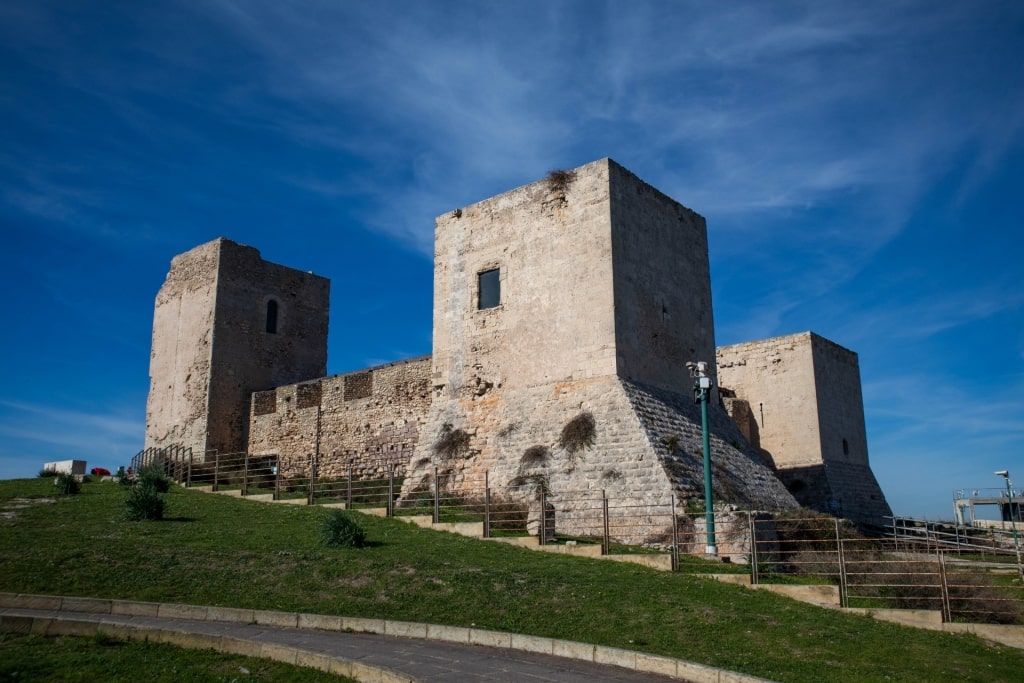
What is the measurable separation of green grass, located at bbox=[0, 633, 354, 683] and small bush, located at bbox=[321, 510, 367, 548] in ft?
16.9

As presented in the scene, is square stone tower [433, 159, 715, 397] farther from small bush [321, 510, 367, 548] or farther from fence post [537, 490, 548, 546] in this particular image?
small bush [321, 510, 367, 548]

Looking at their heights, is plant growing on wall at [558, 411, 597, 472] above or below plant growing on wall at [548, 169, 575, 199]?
below

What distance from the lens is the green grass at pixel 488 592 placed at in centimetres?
922

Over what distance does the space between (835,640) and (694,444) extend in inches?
331

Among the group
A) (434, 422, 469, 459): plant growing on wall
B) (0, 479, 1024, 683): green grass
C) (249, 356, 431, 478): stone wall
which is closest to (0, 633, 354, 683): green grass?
(0, 479, 1024, 683): green grass

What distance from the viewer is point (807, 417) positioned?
2802cm

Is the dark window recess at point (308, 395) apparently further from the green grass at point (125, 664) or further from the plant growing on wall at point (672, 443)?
the green grass at point (125, 664)

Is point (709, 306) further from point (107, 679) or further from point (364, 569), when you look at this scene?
point (107, 679)

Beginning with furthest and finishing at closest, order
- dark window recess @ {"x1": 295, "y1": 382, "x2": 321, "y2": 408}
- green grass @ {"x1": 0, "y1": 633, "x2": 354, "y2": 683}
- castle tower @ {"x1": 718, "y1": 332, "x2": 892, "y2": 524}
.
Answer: castle tower @ {"x1": 718, "y1": 332, "x2": 892, "y2": 524} → dark window recess @ {"x1": 295, "y1": 382, "x2": 321, "y2": 408} → green grass @ {"x1": 0, "y1": 633, "x2": 354, "y2": 683}

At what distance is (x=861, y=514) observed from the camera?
2759 cm

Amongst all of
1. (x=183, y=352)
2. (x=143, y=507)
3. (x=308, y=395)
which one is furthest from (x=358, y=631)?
(x=183, y=352)

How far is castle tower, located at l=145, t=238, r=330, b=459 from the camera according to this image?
28.3 m

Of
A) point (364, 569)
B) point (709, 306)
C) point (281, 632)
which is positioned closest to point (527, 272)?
point (709, 306)

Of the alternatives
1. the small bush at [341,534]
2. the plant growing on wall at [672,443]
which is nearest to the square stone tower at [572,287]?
the plant growing on wall at [672,443]
